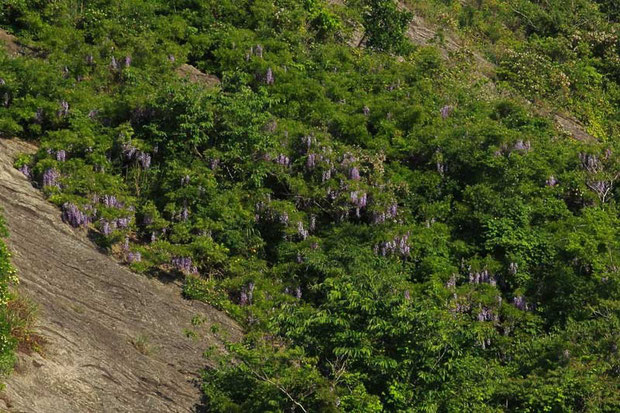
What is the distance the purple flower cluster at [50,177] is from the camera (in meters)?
23.1

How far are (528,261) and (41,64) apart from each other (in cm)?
1284

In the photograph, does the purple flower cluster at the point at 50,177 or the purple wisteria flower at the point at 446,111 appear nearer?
the purple flower cluster at the point at 50,177

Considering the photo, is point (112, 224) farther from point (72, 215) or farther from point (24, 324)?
point (24, 324)

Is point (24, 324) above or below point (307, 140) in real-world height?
above

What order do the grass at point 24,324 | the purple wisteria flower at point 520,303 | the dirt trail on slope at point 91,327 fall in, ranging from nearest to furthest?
1. the grass at point 24,324
2. the dirt trail on slope at point 91,327
3. the purple wisteria flower at point 520,303

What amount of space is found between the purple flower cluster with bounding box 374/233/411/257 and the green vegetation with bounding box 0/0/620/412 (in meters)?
0.05

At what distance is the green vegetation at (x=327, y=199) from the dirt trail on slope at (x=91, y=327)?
0.64m

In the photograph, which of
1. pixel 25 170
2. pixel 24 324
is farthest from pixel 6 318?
pixel 25 170

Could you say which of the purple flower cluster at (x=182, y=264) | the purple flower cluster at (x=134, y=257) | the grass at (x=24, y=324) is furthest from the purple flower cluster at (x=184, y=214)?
the grass at (x=24, y=324)

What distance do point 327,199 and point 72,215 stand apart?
22.1 ft

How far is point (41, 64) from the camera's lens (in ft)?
85.7

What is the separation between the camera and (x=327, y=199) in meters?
26.4

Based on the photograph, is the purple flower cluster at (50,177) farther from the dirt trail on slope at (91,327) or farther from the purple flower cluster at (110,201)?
the purple flower cluster at (110,201)

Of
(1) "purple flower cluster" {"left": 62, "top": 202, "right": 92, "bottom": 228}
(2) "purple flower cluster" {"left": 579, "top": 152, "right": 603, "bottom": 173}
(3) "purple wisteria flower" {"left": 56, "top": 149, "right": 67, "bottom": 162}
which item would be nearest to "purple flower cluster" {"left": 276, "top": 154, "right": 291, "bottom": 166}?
(3) "purple wisteria flower" {"left": 56, "top": 149, "right": 67, "bottom": 162}
